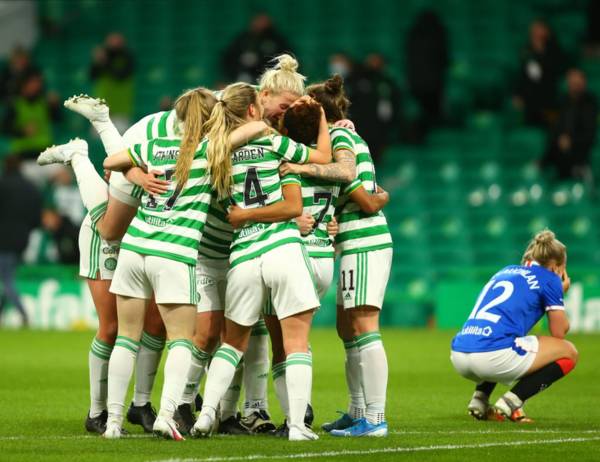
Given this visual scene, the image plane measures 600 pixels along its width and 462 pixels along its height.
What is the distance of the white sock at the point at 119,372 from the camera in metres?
7.10

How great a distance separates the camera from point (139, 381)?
25.4 ft

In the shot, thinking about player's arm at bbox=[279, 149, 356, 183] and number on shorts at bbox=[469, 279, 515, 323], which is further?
number on shorts at bbox=[469, 279, 515, 323]

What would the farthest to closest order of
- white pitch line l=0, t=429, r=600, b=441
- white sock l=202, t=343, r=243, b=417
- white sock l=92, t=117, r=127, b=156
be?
white sock l=92, t=117, r=127, b=156 < white pitch line l=0, t=429, r=600, b=441 < white sock l=202, t=343, r=243, b=417

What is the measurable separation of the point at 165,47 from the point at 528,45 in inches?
256

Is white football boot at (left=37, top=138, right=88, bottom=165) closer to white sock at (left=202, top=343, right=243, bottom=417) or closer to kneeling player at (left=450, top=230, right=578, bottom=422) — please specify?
white sock at (left=202, top=343, right=243, bottom=417)

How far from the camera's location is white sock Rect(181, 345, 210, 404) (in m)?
7.57

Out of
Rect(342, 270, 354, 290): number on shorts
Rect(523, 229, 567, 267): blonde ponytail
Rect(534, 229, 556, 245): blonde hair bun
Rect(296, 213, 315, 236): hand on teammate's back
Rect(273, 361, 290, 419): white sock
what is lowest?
Rect(273, 361, 290, 419): white sock

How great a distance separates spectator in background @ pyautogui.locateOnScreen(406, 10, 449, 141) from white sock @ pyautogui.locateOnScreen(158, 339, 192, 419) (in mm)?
13183

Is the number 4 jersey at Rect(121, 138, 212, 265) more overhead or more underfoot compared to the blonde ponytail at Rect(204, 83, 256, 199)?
more underfoot

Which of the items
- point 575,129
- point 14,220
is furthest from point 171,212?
point 575,129

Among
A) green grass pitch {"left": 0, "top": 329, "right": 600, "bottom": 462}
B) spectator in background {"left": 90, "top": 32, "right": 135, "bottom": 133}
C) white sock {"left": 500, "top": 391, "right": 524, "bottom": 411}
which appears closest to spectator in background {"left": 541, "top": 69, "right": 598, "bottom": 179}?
green grass pitch {"left": 0, "top": 329, "right": 600, "bottom": 462}

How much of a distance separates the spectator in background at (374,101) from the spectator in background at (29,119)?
16.4 ft

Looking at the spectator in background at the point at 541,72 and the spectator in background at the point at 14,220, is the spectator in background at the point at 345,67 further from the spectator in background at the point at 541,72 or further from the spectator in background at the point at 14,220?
the spectator in background at the point at 14,220

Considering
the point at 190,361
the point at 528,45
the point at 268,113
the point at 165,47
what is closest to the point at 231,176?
the point at 268,113
